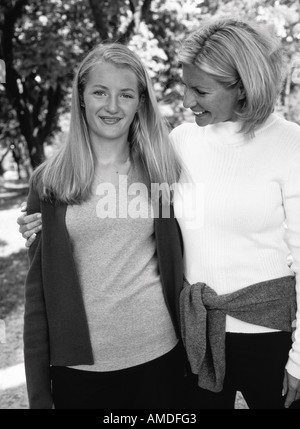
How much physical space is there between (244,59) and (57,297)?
113cm

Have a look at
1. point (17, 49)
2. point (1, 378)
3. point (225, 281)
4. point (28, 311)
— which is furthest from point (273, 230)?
point (17, 49)

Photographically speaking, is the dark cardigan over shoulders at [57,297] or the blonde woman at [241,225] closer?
the blonde woman at [241,225]

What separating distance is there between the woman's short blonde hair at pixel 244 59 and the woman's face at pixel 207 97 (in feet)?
0.09

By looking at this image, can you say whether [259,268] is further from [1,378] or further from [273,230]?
[1,378]

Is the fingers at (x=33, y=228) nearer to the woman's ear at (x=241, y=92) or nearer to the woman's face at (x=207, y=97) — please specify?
the woman's face at (x=207, y=97)

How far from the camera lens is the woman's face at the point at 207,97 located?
5.80 ft

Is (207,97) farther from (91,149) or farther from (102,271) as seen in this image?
(102,271)

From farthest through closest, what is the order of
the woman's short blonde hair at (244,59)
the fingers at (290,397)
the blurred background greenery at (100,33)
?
the blurred background greenery at (100,33)
the fingers at (290,397)
the woman's short blonde hair at (244,59)

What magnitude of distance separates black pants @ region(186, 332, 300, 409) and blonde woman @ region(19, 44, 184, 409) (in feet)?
0.87

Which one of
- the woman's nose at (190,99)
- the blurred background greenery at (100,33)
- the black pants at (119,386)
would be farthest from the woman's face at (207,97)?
the blurred background greenery at (100,33)

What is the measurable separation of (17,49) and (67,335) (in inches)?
319

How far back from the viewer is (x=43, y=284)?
192 cm

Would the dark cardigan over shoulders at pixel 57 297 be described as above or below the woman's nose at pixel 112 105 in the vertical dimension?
below

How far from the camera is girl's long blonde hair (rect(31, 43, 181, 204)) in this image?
194 cm
